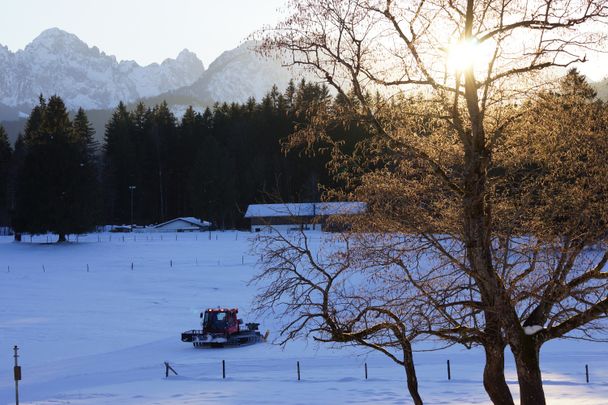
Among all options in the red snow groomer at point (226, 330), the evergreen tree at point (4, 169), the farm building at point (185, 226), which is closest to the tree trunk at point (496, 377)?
the red snow groomer at point (226, 330)

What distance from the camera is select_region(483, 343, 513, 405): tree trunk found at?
407 inches

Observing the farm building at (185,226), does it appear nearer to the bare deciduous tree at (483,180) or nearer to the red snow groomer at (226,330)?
the red snow groomer at (226,330)

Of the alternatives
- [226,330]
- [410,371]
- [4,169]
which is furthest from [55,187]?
[410,371]

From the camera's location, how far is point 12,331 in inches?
1309

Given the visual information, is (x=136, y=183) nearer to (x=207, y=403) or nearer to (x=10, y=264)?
(x=10, y=264)

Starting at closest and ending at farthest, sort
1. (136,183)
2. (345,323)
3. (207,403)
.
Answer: (345,323)
(207,403)
(136,183)

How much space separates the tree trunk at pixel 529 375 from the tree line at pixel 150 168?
63.0m

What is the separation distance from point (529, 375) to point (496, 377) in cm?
43

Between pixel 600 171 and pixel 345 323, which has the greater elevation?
pixel 600 171

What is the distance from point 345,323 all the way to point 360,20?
13.7ft

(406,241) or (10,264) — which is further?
(10,264)

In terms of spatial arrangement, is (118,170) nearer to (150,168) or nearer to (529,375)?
(150,168)

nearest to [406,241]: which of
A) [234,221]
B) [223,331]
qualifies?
[223,331]

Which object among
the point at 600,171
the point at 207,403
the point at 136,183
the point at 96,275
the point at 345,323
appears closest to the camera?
the point at 600,171
